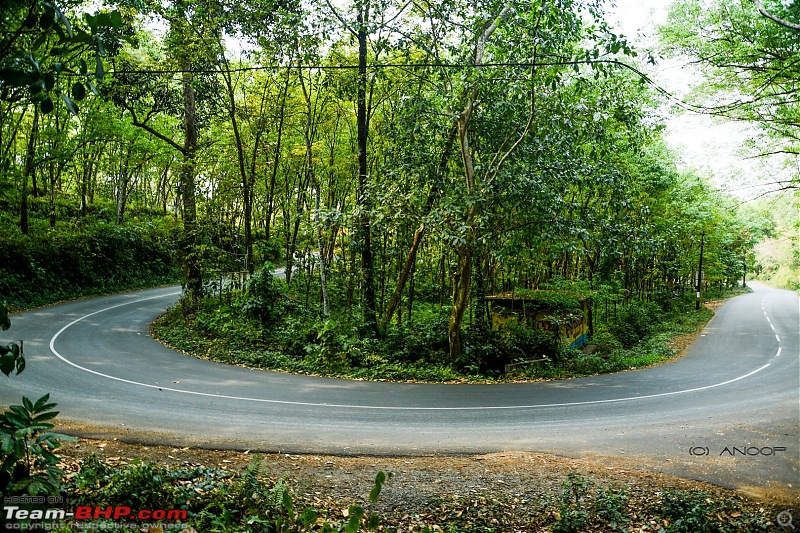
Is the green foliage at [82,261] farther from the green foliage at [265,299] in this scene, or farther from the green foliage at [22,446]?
the green foliage at [22,446]

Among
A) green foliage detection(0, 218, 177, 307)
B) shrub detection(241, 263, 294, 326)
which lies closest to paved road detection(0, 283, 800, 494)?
shrub detection(241, 263, 294, 326)

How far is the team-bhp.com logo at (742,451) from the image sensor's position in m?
7.62

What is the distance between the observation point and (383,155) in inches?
677

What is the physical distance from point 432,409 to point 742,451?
5.04m

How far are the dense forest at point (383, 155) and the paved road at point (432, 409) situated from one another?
285 cm

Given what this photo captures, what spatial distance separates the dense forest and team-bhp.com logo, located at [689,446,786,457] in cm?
511

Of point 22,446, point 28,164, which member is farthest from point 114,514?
point 28,164

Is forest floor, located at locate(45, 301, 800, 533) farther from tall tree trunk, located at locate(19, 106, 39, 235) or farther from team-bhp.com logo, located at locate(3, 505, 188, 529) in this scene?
tall tree trunk, located at locate(19, 106, 39, 235)

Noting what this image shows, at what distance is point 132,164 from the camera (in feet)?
91.5

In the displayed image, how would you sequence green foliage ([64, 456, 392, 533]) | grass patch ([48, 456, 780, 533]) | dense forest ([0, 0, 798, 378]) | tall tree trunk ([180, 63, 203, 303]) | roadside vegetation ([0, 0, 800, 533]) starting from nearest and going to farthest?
green foliage ([64, 456, 392, 533]), grass patch ([48, 456, 780, 533]), roadside vegetation ([0, 0, 800, 533]), dense forest ([0, 0, 798, 378]), tall tree trunk ([180, 63, 203, 303])

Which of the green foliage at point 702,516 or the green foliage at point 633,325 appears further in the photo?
the green foliage at point 633,325

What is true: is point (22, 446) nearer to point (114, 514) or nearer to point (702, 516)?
point (114, 514)

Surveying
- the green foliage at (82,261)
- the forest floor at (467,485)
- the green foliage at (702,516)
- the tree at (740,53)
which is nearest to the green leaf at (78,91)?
the forest floor at (467,485)

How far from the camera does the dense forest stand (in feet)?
37.7
